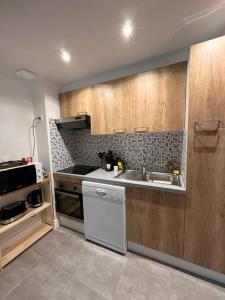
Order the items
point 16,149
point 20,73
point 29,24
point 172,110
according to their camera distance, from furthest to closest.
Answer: point 16,149 → point 20,73 → point 172,110 → point 29,24

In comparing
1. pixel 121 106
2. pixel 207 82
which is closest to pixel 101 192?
pixel 121 106

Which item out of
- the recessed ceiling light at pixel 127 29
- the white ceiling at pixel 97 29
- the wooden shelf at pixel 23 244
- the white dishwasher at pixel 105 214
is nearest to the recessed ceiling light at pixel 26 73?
the white ceiling at pixel 97 29

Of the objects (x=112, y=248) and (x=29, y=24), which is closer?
(x=29, y=24)

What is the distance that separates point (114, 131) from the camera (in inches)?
73.5

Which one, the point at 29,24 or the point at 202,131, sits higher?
the point at 29,24

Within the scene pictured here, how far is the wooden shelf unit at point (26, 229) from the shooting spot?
1683 mm

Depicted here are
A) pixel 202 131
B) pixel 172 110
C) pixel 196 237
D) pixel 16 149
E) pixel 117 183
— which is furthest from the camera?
pixel 16 149

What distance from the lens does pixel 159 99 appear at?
61.2 inches

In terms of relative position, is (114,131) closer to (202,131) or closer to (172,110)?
(172,110)

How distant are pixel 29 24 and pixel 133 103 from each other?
114 cm

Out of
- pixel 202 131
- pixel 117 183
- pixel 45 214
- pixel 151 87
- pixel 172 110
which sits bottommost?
pixel 45 214

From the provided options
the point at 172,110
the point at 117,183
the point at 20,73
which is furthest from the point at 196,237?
the point at 20,73

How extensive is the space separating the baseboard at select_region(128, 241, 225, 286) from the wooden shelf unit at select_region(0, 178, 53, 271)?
1.29 m

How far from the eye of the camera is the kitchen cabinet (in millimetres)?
1478
